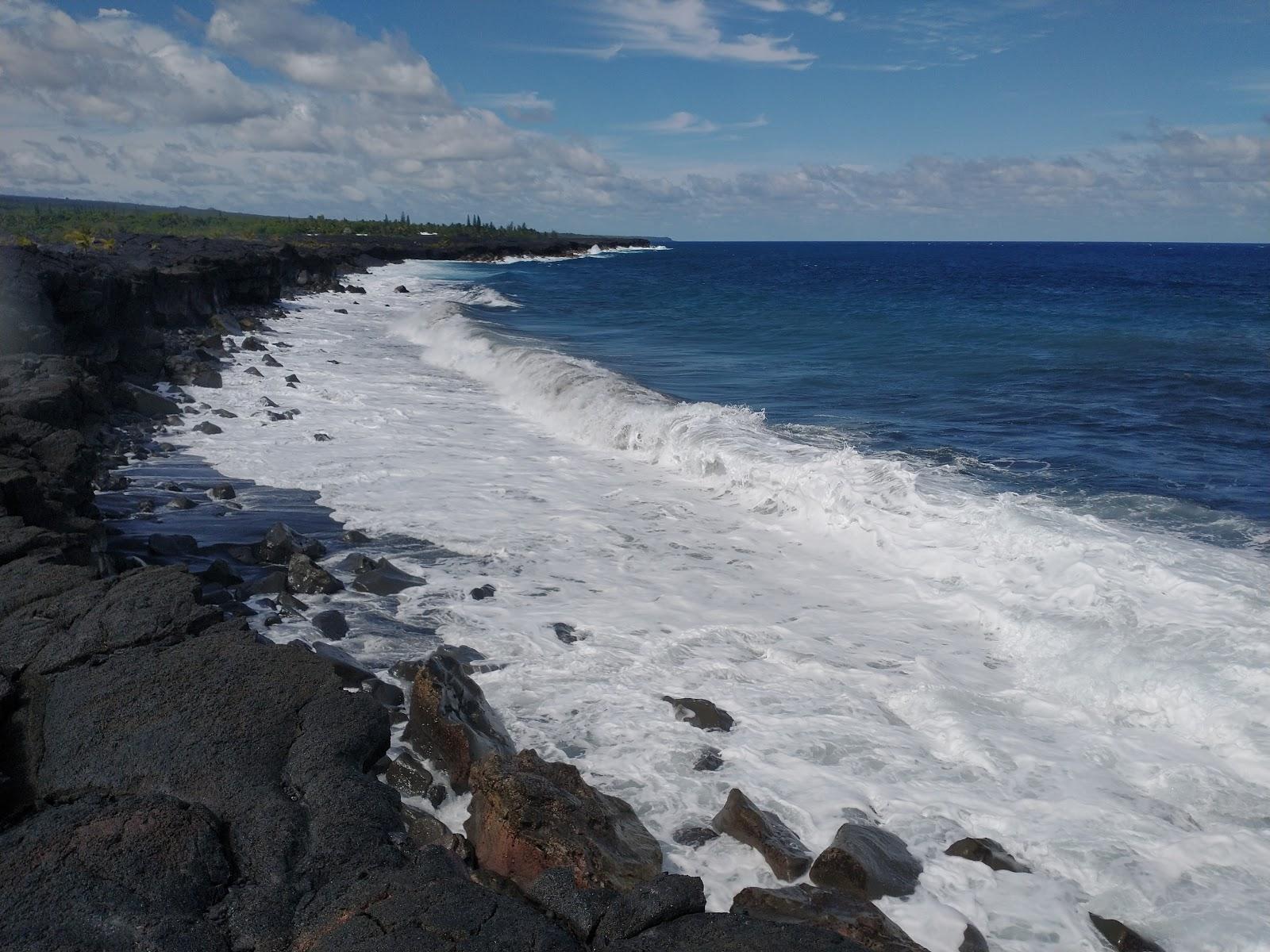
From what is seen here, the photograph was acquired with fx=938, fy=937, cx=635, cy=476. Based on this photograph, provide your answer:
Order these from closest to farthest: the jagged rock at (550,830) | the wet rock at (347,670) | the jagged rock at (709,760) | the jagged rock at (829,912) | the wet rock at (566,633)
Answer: the jagged rock at (829,912), the jagged rock at (550,830), the jagged rock at (709,760), the wet rock at (347,670), the wet rock at (566,633)

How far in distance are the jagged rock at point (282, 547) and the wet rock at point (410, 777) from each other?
15.7ft

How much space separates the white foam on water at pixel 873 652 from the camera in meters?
6.19

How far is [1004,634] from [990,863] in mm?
4181

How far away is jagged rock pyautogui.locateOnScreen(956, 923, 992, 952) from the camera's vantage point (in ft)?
17.5

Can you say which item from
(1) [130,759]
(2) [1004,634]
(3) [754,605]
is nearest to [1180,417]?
(2) [1004,634]

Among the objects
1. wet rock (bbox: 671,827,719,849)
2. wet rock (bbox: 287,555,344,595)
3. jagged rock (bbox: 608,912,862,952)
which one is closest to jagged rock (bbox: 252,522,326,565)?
wet rock (bbox: 287,555,344,595)

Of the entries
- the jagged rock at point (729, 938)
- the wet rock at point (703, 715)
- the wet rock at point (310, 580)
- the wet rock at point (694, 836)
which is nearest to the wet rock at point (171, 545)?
the wet rock at point (310, 580)

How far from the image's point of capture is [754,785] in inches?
269

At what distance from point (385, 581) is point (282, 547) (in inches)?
57.5

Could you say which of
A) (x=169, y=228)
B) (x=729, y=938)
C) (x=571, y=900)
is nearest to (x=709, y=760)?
(x=571, y=900)

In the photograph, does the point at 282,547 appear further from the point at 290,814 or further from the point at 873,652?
the point at 873,652

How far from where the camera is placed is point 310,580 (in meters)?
9.84

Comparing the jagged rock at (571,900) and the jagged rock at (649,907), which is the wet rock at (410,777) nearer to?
the jagged rock at (571,900)

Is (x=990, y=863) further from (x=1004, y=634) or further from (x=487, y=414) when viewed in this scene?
(x=487, y=414)
